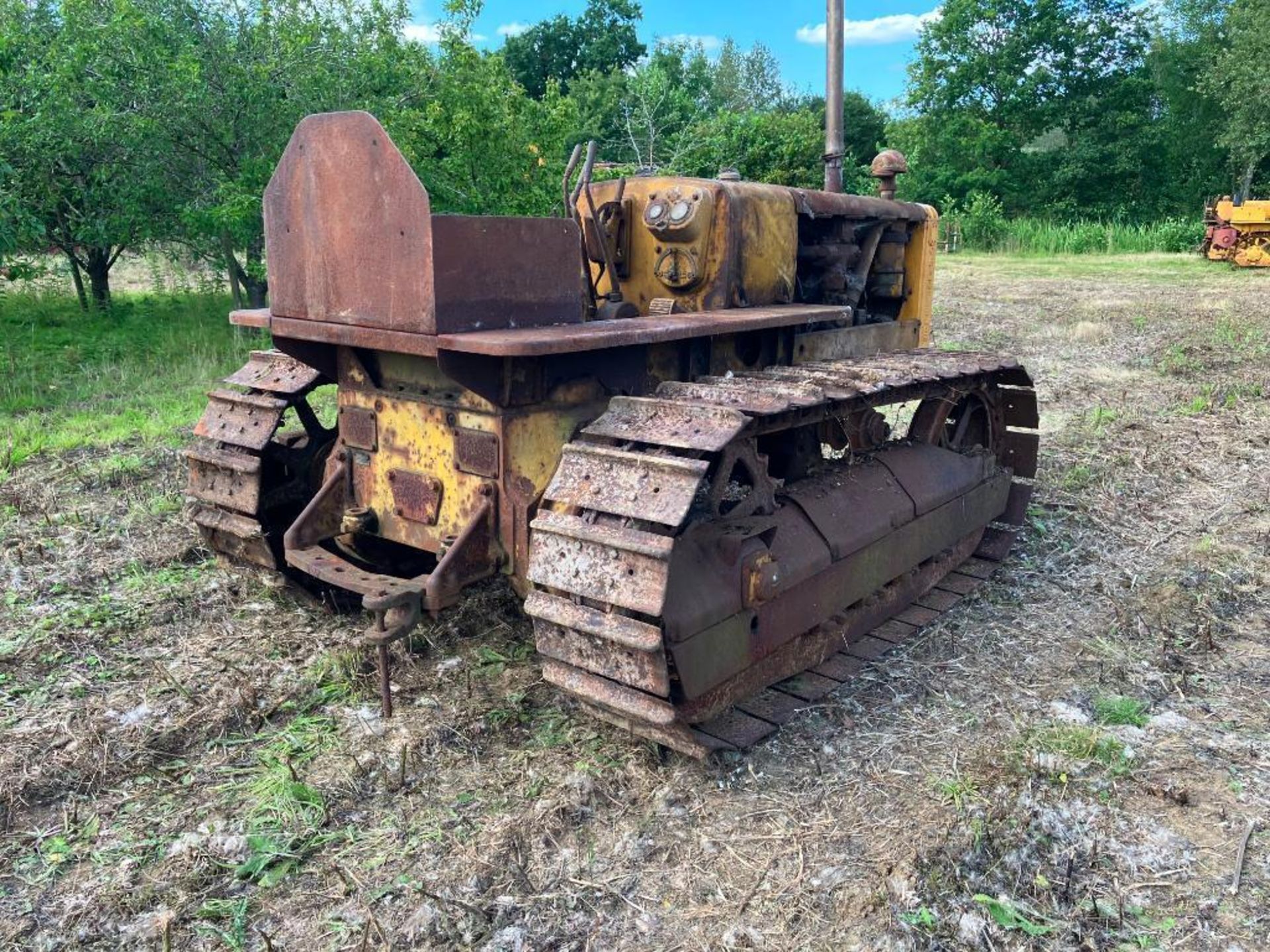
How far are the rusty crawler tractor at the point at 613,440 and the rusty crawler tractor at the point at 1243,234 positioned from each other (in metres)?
20.3

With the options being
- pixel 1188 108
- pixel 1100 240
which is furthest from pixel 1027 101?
pixel 1100 240

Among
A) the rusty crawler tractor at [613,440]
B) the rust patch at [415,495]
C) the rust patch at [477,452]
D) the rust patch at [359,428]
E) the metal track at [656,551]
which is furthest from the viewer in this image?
the rust patch at [359,428]

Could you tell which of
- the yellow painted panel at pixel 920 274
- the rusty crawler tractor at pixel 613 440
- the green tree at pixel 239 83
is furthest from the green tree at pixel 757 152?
the rusty crawler tractor at pixel 613 440

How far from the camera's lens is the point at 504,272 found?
3.47 m

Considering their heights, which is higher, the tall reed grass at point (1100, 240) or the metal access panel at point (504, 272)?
the tall reed grass at point (1100, 240)

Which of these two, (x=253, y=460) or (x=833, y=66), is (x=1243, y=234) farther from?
(x=253, y=460)

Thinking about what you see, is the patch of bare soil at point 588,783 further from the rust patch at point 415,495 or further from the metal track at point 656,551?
the rust patch at point 415,495

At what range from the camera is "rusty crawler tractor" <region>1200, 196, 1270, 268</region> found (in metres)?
21.8

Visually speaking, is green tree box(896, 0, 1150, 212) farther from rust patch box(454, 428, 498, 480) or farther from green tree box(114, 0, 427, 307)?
rust patch box(454, 428, 498, 480)

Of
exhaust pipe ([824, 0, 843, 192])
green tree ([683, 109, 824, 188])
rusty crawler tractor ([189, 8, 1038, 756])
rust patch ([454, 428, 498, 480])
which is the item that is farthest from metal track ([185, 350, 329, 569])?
green tree ([683, 109, 824, 188])

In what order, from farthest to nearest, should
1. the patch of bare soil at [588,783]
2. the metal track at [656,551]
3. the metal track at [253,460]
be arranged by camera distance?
1. the metal track at [253,460]
2. the metal track at [656,551]
3. the patch of bare soil at [588,783]

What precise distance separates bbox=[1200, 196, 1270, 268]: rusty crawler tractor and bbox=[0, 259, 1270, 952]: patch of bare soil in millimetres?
19697

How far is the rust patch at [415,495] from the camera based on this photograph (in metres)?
4.00

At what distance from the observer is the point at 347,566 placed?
3.99 meters
